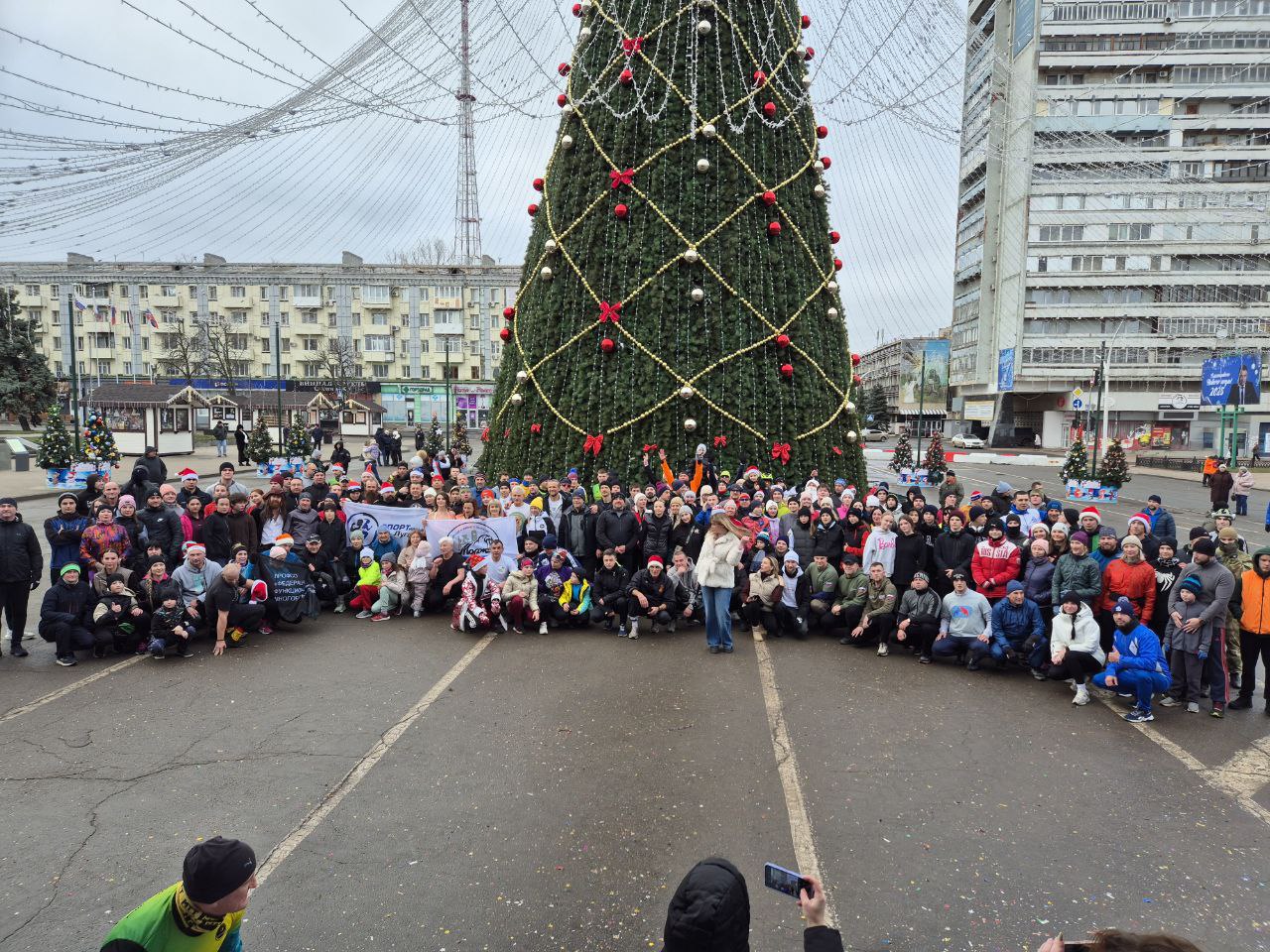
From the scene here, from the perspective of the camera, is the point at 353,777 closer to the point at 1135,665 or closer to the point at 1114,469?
the point at 1135,665

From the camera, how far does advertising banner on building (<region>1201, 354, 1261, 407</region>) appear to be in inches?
1346

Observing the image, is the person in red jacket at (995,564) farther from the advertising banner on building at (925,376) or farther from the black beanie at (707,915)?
the advertising banner on building at (925,376)

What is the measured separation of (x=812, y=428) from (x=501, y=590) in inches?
294

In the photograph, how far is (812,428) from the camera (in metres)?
14.5

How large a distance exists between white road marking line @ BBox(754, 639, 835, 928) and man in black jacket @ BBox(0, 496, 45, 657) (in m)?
7.70

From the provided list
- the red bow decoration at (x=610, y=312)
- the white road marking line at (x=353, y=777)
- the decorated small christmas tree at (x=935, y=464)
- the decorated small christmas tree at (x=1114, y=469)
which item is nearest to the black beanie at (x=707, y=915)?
the white road marking line at (x=353, y=777)

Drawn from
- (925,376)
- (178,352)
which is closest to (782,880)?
(178,352)

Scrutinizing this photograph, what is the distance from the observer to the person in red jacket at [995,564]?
8.62 metres

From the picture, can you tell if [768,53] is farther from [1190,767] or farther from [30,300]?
[30,300]

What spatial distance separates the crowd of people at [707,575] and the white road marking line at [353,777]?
7.03 ft

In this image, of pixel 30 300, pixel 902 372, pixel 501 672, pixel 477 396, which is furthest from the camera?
pixel 902 372

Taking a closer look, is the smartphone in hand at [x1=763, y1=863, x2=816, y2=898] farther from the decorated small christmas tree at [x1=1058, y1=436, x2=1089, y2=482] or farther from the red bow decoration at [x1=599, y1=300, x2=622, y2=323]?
the decorated small christmas tree at [x1=1058, y1=436, x2=1089, y2=482]

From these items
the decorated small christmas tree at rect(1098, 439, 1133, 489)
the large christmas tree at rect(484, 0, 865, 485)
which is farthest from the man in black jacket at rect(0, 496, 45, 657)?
the decorated small christmas tree at rect(1098, 439, 1133, 489)

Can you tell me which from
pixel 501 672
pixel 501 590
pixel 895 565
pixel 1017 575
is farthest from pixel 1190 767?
pixel 501 590
